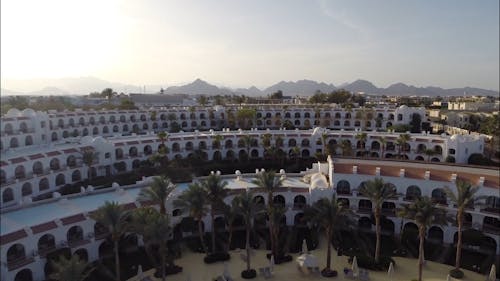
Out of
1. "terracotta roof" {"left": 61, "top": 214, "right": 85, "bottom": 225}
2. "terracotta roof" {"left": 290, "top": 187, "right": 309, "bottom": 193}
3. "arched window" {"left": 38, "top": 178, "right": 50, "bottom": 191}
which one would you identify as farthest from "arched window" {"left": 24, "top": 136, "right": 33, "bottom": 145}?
"terracotta roof" {"left": 290, "top": 187, "right": 309, "bottom": 193}

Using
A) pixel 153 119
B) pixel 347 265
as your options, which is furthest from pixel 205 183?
pixel 153 119

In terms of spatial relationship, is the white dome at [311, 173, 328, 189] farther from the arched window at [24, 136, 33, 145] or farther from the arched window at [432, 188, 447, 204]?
the arched window at [24, 136, 33, 145]

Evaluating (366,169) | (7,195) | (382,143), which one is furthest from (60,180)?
(382,143)

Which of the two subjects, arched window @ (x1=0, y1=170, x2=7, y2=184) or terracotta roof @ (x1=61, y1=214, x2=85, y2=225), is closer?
terracotta roof @ (x1=61, y1=214, x2=85, y2=225)

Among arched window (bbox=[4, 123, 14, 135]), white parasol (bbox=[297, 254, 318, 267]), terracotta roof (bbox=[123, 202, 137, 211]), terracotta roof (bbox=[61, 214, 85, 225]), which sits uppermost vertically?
arched window (bbox=[4, 123, 14, 135])

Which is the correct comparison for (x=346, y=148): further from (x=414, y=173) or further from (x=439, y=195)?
(x=439, y=195)

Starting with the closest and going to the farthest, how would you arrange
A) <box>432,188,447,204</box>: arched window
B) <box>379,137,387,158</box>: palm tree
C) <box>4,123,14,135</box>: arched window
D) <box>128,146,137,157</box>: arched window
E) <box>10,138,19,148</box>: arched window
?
1. <box>432,188,447,204</box>: arched window
2. <box>4,123,14,135</box>: arched window
3. <box>10,138,19,148</box>: arched window
4. <box>128,146,137,157</box>: arched window
5. <box>379,137,387,158</box>: palm tree
